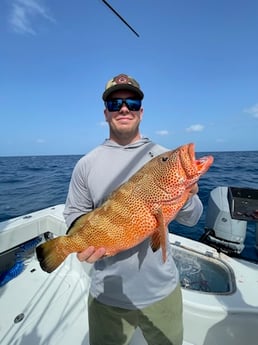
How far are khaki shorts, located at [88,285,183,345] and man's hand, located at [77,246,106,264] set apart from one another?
531 millimetres

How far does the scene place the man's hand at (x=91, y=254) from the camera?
1673 millimetres

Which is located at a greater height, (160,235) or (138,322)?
(160,235)

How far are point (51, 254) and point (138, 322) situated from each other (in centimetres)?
94

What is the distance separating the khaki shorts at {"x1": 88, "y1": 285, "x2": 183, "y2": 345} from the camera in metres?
1.90

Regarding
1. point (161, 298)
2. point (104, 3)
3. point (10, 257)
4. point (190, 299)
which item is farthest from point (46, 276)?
point (104, 3)

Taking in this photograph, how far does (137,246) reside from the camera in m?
1.87

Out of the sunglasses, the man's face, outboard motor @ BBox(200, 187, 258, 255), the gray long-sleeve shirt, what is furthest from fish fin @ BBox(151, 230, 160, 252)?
outboard motor @ BBox(200, 187, 258, 255)

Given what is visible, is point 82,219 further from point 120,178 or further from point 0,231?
point 0,231

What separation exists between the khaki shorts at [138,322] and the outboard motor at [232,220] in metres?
1.87

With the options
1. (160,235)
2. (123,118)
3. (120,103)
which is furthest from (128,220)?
(120,103)

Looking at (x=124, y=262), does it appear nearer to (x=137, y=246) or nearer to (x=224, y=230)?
(x=137, y=246)

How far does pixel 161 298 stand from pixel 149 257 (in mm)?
357

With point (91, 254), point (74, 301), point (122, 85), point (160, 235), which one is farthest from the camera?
point (74, 301)

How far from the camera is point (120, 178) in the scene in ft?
6.39
